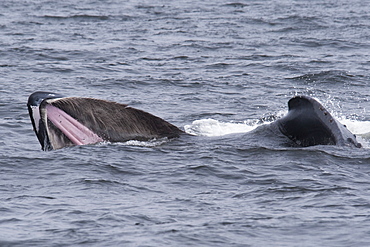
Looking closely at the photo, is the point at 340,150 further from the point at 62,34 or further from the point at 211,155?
the point at 62,34

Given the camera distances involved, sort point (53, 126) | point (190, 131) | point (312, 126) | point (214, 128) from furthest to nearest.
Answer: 1. point (214, 128)
2. point (190, 131)
3. point (312, 126)
4. point (53, 126)

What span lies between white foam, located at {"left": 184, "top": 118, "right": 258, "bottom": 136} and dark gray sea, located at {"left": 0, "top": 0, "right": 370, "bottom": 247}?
57mm

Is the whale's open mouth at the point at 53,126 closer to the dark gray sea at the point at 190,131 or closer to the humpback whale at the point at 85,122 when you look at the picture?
the humpback whale at the point at 85,122

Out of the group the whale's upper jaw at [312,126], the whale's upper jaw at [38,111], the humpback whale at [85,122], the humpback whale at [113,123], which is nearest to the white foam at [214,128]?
the humpback whale at [85,122]

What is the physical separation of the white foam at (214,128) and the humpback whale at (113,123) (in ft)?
8.56

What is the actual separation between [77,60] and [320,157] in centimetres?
1354

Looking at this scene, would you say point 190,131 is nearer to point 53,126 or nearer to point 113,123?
point 113,123

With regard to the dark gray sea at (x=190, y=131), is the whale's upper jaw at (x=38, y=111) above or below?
above

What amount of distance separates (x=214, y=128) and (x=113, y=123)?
367cm

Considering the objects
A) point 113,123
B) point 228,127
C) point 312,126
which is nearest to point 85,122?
point 113,123

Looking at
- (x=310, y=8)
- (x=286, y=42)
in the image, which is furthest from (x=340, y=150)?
(x=310, y=8)

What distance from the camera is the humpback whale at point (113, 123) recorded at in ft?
36.6

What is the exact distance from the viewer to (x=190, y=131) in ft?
48.6

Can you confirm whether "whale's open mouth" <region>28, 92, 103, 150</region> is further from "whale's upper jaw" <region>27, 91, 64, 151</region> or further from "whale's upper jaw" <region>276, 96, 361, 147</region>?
"whale's upper jaw" <region>276, 96, 361, 147</region>
